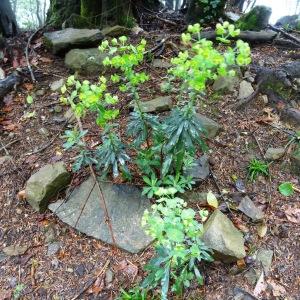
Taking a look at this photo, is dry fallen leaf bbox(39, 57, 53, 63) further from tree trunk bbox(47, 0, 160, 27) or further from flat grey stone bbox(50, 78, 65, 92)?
tree trunk bbox(47, 0, 160, 27)

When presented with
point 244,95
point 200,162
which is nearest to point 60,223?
point 200,162

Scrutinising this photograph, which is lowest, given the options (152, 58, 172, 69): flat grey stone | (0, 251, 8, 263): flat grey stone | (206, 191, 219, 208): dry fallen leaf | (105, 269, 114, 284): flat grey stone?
(0, 251, 8, 263): flat grey stone

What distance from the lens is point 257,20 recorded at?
5.67 m

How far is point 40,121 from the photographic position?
411 cm

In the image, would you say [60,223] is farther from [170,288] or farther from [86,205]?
[170,288]

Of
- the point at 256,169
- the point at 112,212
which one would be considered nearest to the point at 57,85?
the point at 112,212

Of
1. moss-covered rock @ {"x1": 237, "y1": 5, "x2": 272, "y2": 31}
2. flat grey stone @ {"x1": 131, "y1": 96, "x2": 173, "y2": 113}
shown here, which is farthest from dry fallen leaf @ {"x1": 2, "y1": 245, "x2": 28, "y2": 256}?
moss-covered rock @ {"x1": 237, "y1": 5, "x2": 272, "y2": 31}

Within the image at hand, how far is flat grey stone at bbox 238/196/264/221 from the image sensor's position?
3279 mm

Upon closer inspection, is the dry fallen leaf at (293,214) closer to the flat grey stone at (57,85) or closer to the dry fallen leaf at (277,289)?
the dry fallen leaf at (277,289)

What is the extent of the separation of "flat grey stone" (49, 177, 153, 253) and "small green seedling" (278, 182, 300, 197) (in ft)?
4.48

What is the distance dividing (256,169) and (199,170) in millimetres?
619

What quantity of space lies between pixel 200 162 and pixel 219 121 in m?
0.74

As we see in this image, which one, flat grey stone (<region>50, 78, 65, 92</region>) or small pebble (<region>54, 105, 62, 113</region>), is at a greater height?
flat grey stone (<region>50, 78, 65, 92</region>)

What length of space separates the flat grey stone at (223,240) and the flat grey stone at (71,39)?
3053 millimetres
